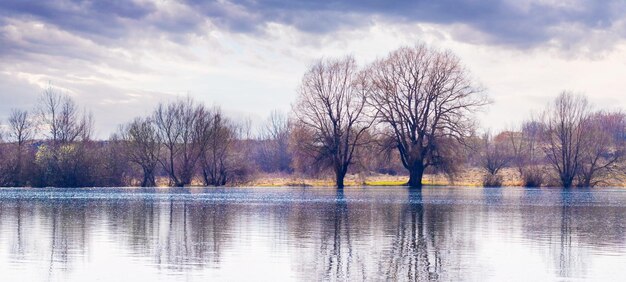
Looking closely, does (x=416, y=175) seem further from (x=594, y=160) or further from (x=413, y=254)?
(x=413, y=254)

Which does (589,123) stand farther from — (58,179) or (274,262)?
(274,262)

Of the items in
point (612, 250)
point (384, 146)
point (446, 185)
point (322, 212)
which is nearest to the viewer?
point (612, 250)

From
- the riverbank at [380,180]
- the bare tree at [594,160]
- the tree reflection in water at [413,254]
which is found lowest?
the tree reflection in water at [413,254]

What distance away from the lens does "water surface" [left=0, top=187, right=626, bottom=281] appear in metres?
17.9

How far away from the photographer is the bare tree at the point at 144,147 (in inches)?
3570

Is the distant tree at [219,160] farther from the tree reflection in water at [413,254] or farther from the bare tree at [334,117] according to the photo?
the tree reflection in water at [413,254]

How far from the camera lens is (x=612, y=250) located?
2289 cm

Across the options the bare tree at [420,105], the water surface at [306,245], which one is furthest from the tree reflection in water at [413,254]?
the bare tree at [420,105]

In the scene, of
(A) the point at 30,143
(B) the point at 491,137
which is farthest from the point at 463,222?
(B) the point at 491,137

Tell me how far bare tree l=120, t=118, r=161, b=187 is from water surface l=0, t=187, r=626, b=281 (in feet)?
172

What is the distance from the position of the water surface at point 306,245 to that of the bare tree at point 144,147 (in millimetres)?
52436

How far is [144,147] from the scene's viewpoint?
299ft

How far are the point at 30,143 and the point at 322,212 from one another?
238ft

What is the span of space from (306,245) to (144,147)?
70180 millimetres
